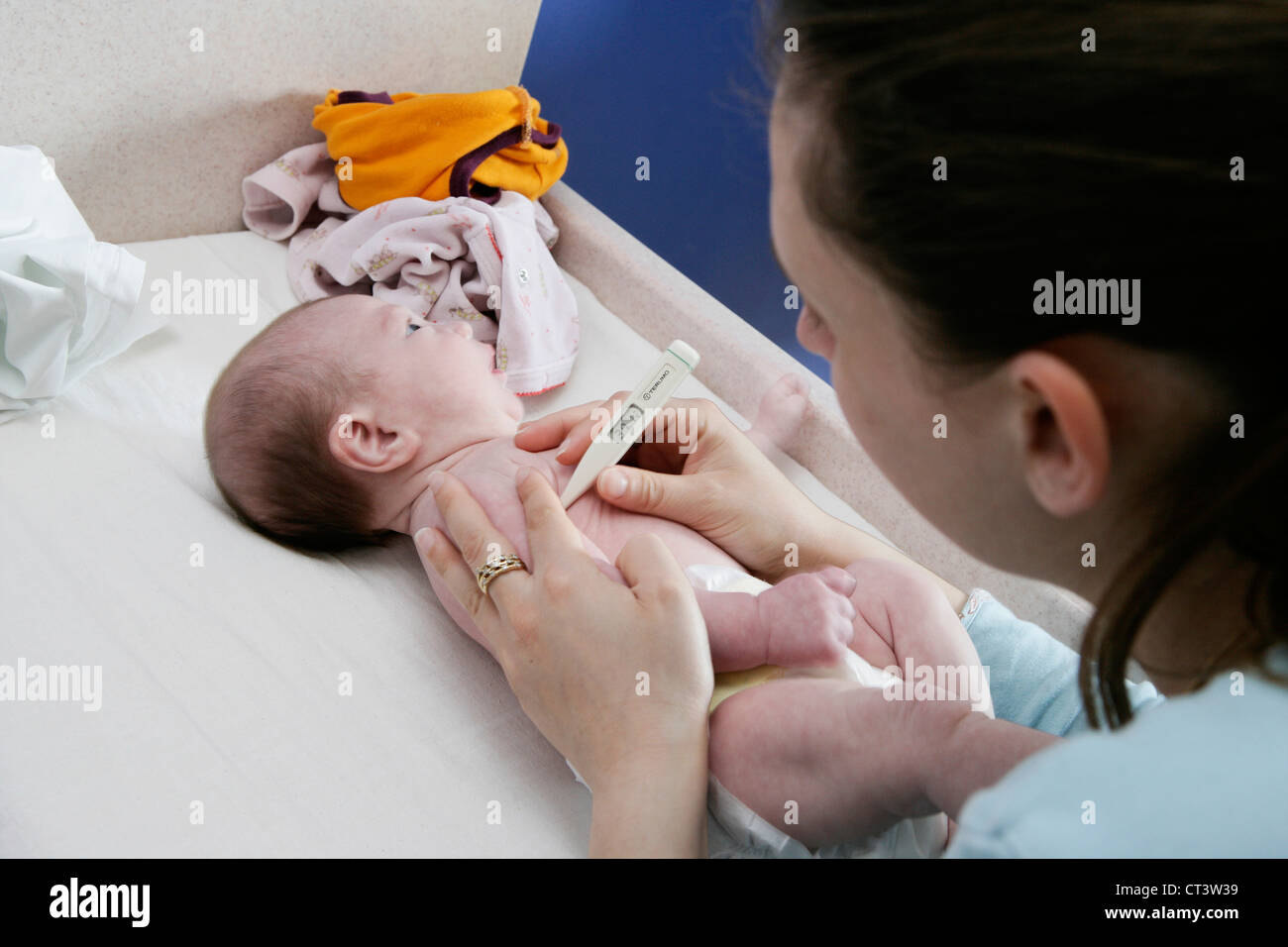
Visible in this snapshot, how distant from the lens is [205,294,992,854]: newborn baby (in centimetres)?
97

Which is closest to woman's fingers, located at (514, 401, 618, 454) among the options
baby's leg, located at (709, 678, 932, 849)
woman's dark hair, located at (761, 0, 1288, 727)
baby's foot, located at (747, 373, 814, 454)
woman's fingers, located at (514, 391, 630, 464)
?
woman's fingers, located at (514, 391, 630, 464)

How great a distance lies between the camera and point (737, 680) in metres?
1.06

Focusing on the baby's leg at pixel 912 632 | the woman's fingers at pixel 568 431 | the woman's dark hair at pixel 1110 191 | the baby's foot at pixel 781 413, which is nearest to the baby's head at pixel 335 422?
the woman's fingers at pixel 568 431

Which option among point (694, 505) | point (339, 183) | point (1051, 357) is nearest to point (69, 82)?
point (339, 183)

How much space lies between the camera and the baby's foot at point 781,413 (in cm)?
149

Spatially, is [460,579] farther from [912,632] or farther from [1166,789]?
[1166,789]

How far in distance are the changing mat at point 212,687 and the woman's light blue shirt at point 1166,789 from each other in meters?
0.49

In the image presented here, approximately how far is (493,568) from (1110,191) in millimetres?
690

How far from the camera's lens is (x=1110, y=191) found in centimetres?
50

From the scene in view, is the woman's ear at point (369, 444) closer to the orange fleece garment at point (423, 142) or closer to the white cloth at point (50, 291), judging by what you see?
the white cloth at point (50, 291)
